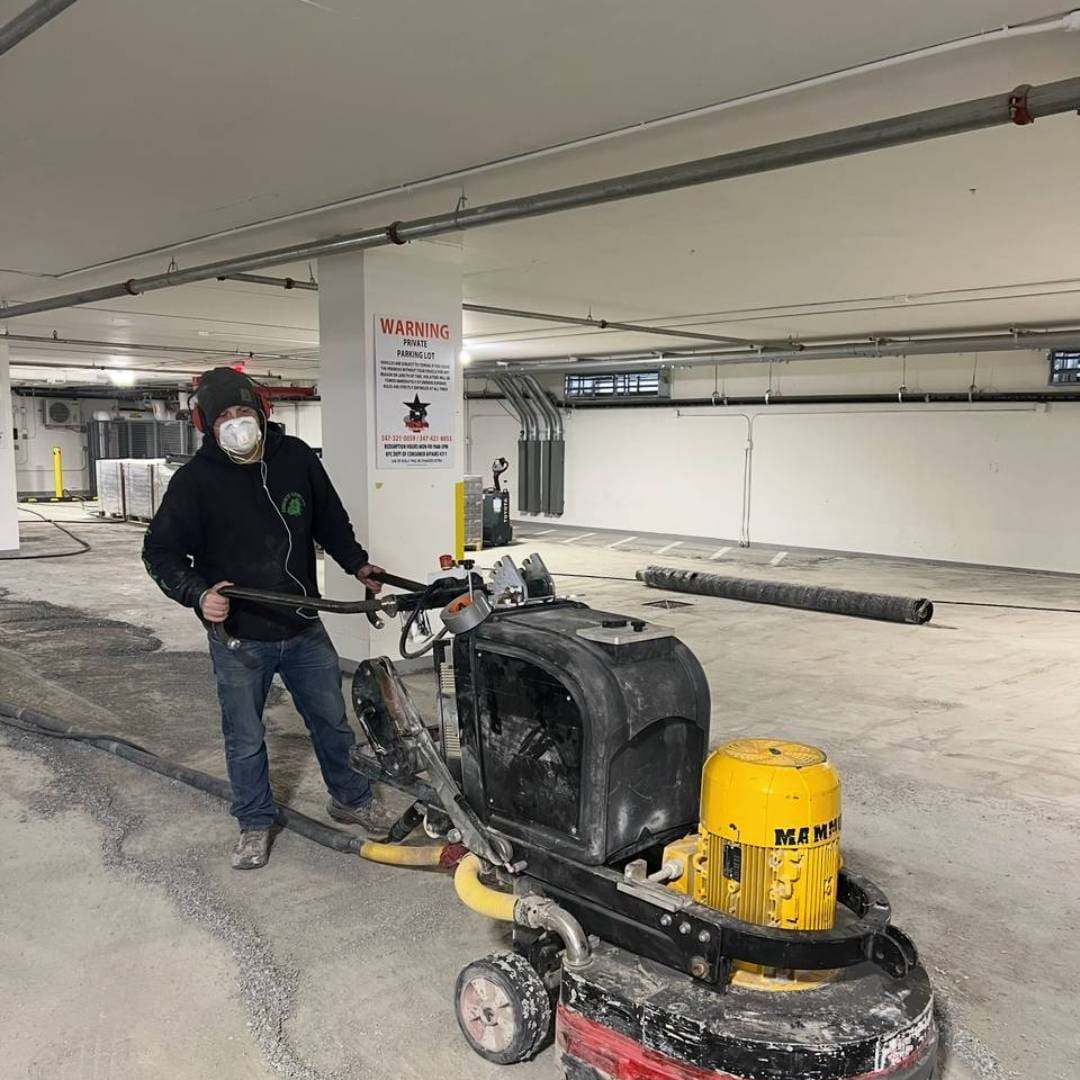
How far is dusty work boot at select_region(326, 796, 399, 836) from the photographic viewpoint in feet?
9.09

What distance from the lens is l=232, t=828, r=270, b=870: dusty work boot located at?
2.52 meters

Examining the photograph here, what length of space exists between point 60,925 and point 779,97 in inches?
124

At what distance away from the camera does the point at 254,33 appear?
2236mm

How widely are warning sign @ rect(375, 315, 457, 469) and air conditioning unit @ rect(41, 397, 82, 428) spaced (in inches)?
624

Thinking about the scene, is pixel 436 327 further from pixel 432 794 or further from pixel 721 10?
pixel 432 794

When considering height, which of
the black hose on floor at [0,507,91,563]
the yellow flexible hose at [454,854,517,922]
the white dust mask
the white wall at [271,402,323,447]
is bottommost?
the black hose on floor at [0,507,91,563]

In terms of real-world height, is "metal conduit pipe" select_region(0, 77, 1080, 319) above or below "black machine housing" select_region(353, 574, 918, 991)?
above

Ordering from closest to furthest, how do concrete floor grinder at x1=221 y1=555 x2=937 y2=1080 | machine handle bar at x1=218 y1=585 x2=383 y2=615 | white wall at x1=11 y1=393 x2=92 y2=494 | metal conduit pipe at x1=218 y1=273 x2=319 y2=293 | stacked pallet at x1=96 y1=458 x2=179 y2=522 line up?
1. concrete floor grinder at x1=221 y1=555 x2=937 y2=1080
2. machine handle bar at x1=218 y1=585 x2=383 y2=615
3. metal conduit pipe at x1=218 y1=273 x2=319 y2=293
4. stacked pallet at x1=96 y1=458 x2=179 y2=522
5. white wall at x1=11 y1=393 x2=92 y2=494

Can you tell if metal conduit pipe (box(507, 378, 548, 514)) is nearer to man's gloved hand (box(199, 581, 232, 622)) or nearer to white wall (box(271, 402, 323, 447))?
white wall (box(271, 402, 323, 447))

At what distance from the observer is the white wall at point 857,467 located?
Result: 8609 mm

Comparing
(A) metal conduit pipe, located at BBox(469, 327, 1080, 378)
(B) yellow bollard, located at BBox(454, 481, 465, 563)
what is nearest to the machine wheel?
(B) yellow bollard, located at BBox(454, 481, 465, 563)

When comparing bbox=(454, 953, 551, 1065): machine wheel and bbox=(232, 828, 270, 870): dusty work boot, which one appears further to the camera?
bbox=(232, 828, 270, 870): dusty work boot

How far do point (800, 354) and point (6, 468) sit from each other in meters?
8.40

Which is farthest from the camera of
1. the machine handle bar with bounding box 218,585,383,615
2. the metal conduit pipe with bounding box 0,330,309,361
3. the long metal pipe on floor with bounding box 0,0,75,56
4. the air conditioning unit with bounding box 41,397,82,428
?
the air conditioning unit with bounding box 41,397,82,428
